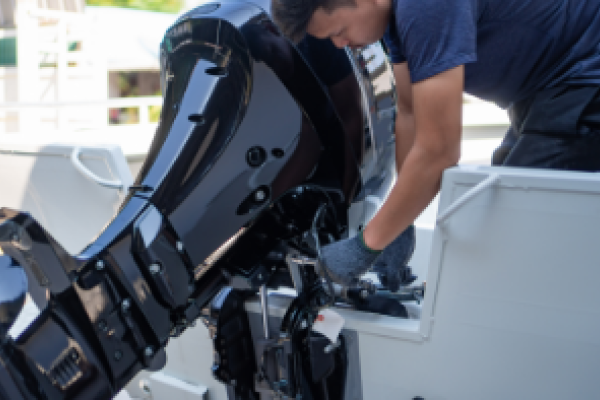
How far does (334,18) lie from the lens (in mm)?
969

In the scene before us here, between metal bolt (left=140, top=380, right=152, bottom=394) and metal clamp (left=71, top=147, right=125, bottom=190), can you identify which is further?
metal bolt (left=140, top=380, right=152, bottom=394)

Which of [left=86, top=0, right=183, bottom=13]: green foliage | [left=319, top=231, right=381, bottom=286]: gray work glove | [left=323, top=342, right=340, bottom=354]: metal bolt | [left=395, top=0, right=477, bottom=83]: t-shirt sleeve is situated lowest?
[left=323, top=342, right=340, bottom=354]: metal bolt

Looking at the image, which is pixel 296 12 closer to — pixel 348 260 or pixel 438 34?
pixel 438 34

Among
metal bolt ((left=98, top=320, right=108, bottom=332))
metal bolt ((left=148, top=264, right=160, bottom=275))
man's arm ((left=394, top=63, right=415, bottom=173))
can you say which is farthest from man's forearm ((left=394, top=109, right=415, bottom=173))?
metal bolt ((left=98, top=320, right=108, bottom=332))

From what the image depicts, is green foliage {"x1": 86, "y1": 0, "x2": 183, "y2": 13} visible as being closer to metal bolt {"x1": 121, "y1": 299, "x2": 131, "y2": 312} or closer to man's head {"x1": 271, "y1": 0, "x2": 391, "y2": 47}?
man's head {"x1": 271, "y1": 0, "x2": 391, "y2": 47}

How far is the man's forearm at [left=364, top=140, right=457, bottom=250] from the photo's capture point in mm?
986

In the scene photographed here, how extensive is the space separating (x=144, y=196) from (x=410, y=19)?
1.82 feet

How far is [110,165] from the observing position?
1512 millimetres

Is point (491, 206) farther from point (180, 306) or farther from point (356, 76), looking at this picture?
point (180, 306)

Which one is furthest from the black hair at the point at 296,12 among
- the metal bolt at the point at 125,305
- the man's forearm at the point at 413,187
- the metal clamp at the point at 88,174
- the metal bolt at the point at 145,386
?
the metal bolt at the point at 145,386

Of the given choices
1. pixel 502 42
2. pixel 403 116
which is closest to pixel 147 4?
pixel 403 116

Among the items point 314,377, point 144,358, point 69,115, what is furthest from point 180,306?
point 69,115

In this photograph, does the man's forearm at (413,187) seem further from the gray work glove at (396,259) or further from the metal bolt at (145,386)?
the metal bolt at (145,386)

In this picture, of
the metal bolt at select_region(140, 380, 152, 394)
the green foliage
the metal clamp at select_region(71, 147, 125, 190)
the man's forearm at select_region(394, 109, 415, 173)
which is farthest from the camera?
the green foliage
